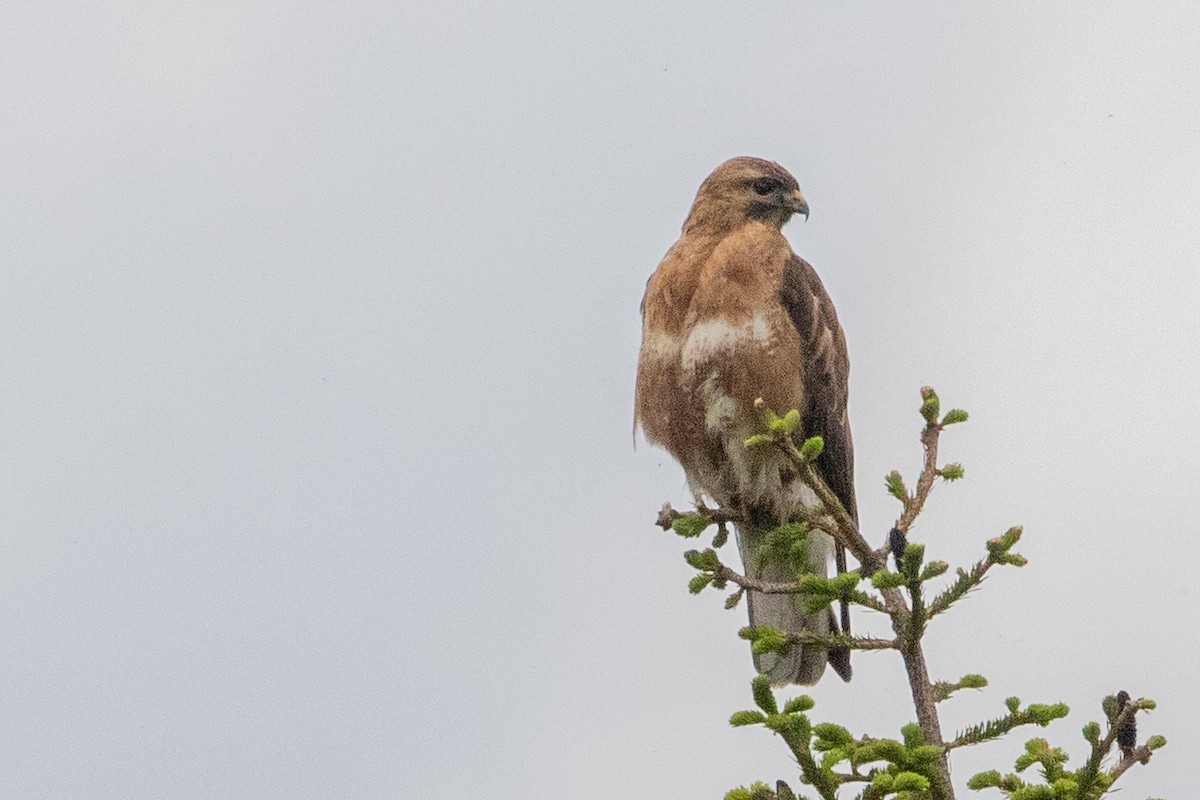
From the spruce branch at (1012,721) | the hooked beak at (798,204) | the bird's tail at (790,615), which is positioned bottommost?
the spruce branch at (1012,721)

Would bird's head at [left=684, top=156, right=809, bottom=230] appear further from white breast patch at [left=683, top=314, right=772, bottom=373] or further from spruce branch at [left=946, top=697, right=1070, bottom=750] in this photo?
spruce branch at [left=946, top=697, right=1070, bottom=750]

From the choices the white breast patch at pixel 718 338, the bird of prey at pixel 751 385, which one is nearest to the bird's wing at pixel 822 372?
the bird of prey at pixel 751 385

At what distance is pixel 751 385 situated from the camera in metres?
5.71

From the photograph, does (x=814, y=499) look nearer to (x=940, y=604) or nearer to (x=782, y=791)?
(x=940, y=604)

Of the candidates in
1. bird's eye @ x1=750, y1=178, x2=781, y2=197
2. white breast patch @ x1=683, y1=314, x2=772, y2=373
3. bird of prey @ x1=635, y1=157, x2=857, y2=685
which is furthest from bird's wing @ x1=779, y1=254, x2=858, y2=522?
bird's eye @ x1=750, y1=178, x2=781, y2=197

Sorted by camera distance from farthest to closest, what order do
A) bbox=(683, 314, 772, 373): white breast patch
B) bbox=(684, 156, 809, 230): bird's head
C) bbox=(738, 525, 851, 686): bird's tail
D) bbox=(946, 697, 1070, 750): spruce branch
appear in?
1. bbox=(684, 156, 809, 230): bird's head
2. bbox=(738, 525, 851, 686): bird's tail
3. bbox=(683, 314, 772, 373): white breast patch
4. bbox=(946, 697, 1070, 750): spruce branch

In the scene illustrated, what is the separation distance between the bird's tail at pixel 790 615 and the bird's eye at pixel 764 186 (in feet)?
5.17

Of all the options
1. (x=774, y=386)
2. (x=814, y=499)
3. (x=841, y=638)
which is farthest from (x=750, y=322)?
(x=841, y=638)

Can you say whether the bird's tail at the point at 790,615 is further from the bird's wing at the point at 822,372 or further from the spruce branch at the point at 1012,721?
the spruce branch at the point at 1012,721

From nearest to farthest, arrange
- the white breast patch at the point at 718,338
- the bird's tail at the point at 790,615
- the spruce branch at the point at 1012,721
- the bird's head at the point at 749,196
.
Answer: the spruce branch at the point at 1012,721 → the white breast patch at the point at 718,338 → the bird's tail at the point at 790,615 → the bird's head at the point at 749,196

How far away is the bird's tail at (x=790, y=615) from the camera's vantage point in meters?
5.91

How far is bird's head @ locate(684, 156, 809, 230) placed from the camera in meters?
6.61

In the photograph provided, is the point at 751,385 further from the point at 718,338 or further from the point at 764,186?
the point at 764,186

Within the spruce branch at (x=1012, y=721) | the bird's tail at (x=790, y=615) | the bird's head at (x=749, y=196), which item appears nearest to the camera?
the spruce branch at (x=1012, y=721)
